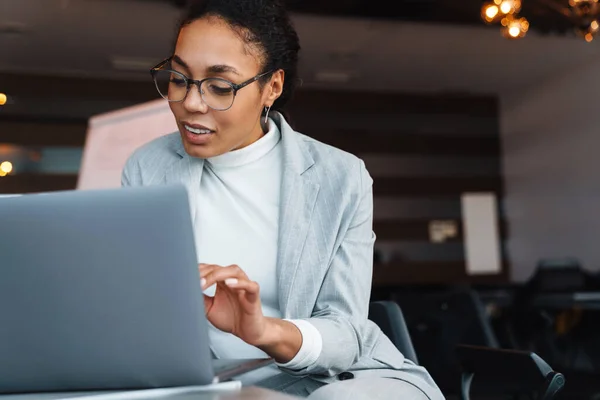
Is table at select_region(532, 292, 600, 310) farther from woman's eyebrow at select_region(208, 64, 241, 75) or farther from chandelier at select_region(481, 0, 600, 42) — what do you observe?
woman's eyebrow at select_region(208, 64, 241, 75)

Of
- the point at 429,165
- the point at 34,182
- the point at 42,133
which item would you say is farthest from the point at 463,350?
the point at 429,165

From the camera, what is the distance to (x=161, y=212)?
0.83 meters

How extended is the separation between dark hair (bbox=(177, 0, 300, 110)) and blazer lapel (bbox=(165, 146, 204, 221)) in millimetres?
205

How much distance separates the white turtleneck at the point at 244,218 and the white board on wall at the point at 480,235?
28.2 ft

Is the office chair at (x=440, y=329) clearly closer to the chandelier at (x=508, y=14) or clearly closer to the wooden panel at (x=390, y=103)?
the chandelier at (x=508, y=14)

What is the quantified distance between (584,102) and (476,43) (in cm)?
188

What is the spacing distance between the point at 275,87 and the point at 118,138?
179cm

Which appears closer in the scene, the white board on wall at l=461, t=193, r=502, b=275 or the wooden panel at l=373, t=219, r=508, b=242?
the wooden panel at l=373, t=219, r=508, b=242

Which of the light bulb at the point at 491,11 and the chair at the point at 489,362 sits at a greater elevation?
the light bulb at the point at 491,11

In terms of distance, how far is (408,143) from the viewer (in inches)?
390

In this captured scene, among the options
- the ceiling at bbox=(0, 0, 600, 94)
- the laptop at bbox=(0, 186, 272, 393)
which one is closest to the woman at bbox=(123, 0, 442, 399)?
the laptop at bbox=(0, 186, 272, 393)

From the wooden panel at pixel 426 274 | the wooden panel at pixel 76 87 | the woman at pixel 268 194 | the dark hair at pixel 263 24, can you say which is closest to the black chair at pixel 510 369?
the woman at pixel 268 194

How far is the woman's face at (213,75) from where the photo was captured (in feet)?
4.60

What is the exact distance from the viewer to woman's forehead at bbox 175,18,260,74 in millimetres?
1405
